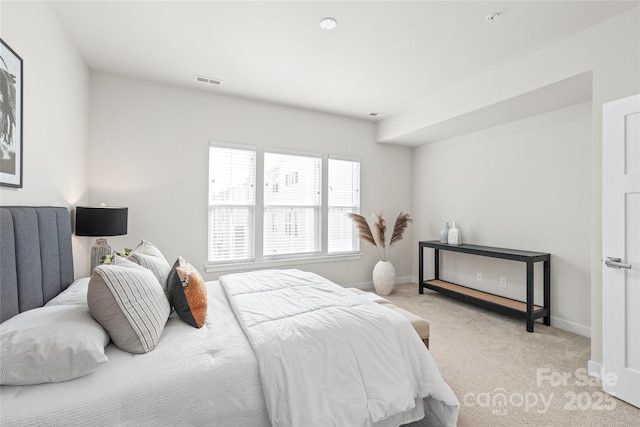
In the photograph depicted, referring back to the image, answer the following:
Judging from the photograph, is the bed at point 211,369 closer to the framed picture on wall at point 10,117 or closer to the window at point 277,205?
the framed picture on wall at point 10,117

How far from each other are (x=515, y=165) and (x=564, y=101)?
857 mm

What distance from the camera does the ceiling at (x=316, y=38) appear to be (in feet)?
6.91

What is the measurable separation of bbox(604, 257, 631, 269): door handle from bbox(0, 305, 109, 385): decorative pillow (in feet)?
9.83

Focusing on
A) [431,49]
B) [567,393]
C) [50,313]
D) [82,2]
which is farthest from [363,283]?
[82,2]

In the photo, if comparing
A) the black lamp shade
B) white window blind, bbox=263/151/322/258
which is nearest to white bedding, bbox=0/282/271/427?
the black lamp shade

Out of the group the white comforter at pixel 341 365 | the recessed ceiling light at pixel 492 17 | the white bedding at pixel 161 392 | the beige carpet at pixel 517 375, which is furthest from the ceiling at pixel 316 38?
the beige carpet at pixel 517 375

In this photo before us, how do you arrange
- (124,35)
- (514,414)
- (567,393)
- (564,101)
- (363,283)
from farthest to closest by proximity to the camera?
(363,283) < (564,101) < (124,35) < (567,393) < (514,414)

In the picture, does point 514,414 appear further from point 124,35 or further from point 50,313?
point 124,35

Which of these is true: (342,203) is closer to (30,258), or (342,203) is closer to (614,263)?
(614,263)

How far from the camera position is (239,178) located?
12.5 feet

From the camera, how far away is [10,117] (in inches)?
60.9

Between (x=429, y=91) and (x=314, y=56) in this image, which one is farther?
(x=429, y=91)

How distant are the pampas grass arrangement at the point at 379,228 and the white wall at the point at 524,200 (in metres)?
0.57

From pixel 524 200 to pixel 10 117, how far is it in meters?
4.59
